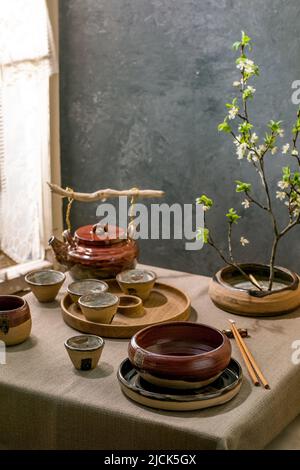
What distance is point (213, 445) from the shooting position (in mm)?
1375

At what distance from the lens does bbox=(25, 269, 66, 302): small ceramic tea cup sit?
208 centimetres

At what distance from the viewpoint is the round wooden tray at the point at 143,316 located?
1860mm

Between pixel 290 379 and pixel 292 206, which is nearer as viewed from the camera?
pixel 290 379

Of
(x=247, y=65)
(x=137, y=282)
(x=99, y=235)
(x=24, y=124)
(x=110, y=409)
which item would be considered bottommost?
(x=110, y=409)

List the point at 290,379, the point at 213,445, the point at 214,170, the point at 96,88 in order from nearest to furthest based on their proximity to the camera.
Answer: the point at 213,445 → the point at 290,379 → the point at 214,170 → the point at 96,88

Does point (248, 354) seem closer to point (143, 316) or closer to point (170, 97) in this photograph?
point (143, 316)

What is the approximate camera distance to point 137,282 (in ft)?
6.84

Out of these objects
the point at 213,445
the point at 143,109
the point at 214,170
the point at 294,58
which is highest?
the point at 294,58

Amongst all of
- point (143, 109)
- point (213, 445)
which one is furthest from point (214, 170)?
point (213, 445)

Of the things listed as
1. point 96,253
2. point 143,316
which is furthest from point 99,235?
point 143,316

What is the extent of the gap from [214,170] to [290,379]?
5.12 feet

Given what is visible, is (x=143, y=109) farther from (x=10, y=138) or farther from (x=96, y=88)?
(x=10, y=138)

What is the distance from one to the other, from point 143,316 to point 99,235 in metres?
0.39

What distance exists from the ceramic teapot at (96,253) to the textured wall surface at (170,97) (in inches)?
37.2
